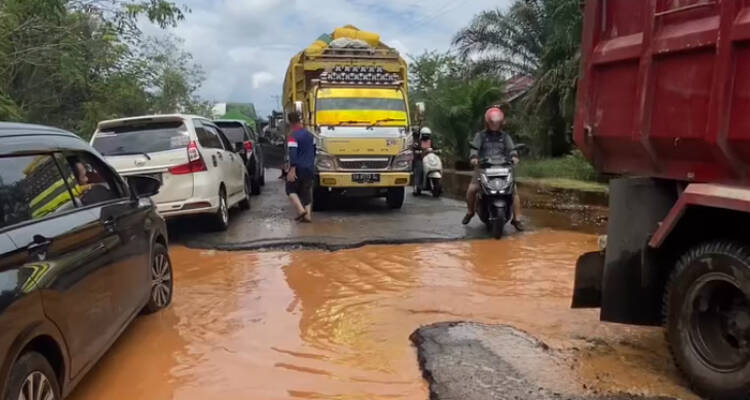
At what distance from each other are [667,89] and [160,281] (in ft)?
14.1

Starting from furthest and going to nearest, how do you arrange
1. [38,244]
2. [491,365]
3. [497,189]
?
[497,189], [491,365], [38,244]

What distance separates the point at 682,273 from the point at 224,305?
3.89m

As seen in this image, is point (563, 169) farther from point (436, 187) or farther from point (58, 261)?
point (58, 261)

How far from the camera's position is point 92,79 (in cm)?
1579

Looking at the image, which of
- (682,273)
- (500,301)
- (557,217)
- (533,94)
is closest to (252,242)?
(500,301)

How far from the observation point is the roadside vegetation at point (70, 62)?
37.3 ft

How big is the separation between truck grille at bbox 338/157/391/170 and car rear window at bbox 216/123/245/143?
589 cm

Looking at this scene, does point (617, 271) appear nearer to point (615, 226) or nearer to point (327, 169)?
point (615, 226)

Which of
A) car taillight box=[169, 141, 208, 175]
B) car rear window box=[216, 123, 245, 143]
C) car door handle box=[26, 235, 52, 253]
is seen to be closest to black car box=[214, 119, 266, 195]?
car rear window box=[216, 123, 245, 143]

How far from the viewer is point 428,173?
48.5 feet

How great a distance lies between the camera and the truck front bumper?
11609 mm

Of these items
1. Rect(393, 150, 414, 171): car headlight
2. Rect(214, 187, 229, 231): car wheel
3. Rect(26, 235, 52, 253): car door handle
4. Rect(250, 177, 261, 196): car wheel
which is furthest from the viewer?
Rect(250, 177, 261, 196): car wheel

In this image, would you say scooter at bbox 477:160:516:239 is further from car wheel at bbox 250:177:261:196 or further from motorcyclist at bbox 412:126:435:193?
car wheel at bbox 250:177:261:196

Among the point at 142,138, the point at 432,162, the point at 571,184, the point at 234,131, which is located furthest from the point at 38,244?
the point at 234,131
